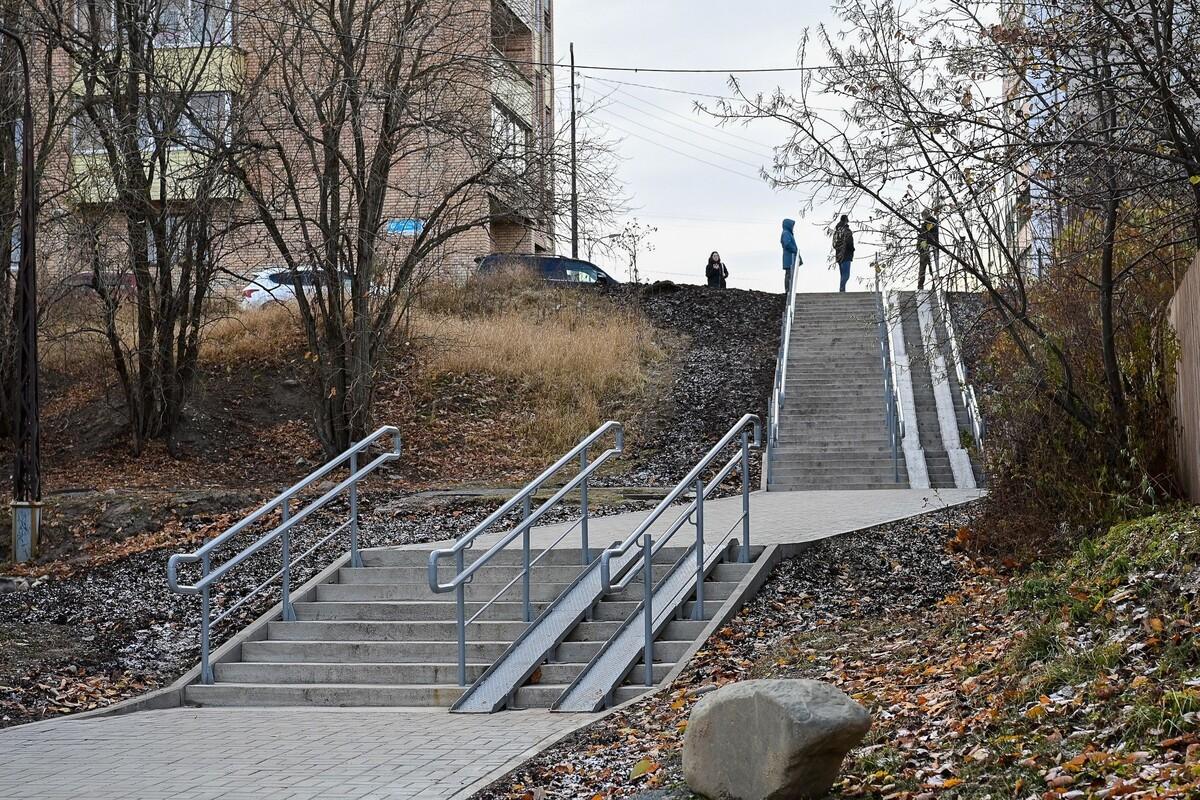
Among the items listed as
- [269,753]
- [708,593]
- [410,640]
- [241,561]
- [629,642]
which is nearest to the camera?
[269,753]

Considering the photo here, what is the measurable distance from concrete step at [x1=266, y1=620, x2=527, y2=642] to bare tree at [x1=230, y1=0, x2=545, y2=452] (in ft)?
28.1

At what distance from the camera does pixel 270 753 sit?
8.21 m

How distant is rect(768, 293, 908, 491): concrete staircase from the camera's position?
61.9 ft

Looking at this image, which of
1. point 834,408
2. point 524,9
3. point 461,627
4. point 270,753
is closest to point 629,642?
point 461,627

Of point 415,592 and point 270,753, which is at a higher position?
point 415,592

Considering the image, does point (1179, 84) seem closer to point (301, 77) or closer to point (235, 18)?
point (301, 77)

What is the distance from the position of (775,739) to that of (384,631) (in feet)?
18.0

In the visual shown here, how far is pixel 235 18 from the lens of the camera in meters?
22.2

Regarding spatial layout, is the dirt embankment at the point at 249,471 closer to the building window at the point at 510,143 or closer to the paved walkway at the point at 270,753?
the paved walkway at the point at 270,753

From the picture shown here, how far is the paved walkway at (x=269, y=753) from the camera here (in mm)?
7289

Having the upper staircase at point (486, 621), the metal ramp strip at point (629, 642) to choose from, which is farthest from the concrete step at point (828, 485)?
the metal ramp strip at point (629, 642)

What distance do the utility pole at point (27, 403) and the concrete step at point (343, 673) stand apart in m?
4.92

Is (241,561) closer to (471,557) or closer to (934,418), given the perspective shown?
(471,557)

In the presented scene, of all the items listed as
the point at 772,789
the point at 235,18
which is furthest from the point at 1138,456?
the point at 235,18
